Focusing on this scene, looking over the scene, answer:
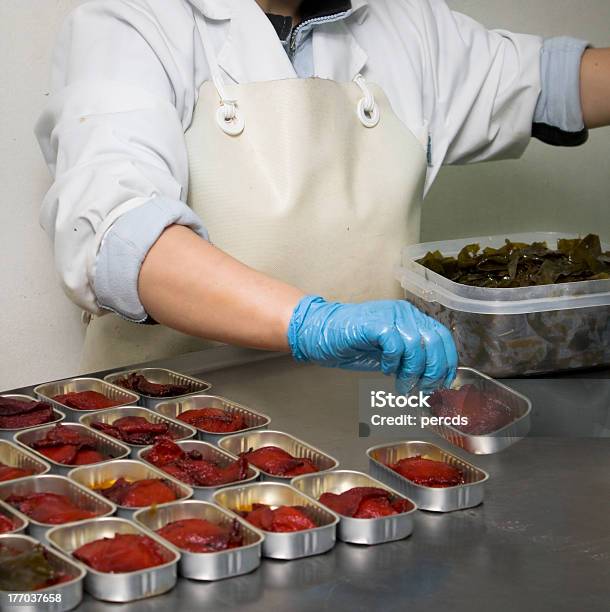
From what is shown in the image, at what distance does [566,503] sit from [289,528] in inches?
15.8

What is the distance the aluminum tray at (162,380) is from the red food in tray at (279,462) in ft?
0.89

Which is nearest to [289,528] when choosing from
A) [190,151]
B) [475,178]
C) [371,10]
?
[190,151]

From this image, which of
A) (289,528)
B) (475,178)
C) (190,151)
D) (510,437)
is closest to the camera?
(289,528)

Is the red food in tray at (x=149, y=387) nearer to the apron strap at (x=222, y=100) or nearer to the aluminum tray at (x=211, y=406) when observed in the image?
the aluminum tray at (x=211, y=406)

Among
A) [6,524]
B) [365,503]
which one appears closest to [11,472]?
[6,524]

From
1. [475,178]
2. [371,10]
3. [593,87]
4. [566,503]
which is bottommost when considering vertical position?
[566,503]

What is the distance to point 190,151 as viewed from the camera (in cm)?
191

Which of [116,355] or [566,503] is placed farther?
[116,355]

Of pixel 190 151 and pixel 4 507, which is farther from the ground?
pixel 190 151

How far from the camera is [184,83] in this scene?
189 cm

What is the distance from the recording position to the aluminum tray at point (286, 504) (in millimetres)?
1163

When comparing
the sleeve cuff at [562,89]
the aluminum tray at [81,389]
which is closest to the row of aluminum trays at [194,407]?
the aluminum tray at [81,389]

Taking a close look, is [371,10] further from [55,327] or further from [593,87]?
[55,327]

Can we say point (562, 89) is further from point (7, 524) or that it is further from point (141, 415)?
point (7, 524)
